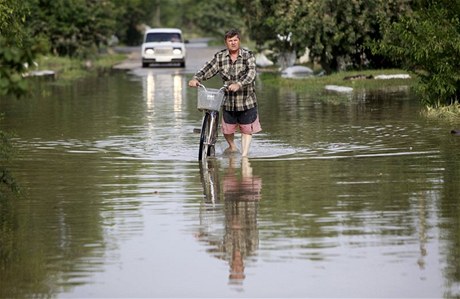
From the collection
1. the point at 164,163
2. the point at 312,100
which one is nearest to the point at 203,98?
the point at 164,163

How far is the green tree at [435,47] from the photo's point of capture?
76.1 ft

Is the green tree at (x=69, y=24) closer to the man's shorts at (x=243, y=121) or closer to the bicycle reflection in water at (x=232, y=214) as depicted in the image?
the man's shorts at (x=243, y=121)

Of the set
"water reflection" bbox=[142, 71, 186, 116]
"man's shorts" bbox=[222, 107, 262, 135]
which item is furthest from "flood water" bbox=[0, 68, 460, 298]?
"water reflection" bbox=[142, 71, 186, 116]

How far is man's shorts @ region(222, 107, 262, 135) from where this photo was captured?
17.8m

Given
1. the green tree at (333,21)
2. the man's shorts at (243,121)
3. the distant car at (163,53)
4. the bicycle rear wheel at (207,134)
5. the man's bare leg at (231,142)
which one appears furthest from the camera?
the distant car at (163,53)

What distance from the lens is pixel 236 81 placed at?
17.2 metres

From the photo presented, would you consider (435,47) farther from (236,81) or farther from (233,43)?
(233,43)

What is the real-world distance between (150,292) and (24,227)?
9.97 ft

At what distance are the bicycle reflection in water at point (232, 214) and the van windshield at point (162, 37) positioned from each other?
4240 centimetres

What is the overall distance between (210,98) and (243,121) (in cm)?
81

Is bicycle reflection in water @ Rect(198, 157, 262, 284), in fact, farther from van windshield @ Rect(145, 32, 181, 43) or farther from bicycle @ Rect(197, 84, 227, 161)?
van windshield @ Rect(145, 32, 181, 43)

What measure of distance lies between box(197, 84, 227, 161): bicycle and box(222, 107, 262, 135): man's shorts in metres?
0.37

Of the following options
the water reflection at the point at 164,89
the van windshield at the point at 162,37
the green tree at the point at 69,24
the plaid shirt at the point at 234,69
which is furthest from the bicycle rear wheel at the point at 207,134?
the van windshield at the point at 162,37

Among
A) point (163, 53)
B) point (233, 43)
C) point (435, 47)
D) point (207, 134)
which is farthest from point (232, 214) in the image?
point (163, 53)
